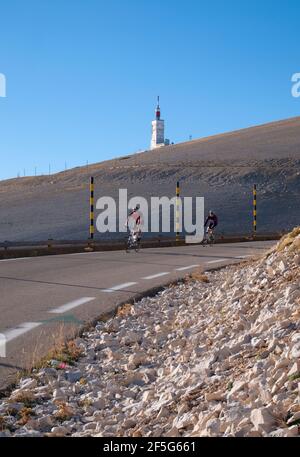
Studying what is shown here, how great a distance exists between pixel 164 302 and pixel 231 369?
18.1 feet

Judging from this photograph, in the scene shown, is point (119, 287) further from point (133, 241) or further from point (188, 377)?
point (133, 241)

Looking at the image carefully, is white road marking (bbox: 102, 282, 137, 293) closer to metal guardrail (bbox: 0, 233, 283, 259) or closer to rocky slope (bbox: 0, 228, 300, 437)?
rocky slope (bbox: 0, 228, 300, 437)

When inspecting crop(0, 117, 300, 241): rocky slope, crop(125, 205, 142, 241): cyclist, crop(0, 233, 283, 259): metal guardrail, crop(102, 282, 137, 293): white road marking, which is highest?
crop(0, 117, 300, 241): rocky slope

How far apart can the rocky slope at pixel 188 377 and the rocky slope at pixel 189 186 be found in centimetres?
4029

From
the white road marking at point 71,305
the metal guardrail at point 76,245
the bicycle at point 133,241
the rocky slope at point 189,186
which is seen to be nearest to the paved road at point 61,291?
the white road marking at point 71,305

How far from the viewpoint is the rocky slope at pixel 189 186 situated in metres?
53.7

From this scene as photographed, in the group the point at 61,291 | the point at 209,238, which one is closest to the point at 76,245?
the point at 209,238

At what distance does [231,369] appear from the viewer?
5.25m

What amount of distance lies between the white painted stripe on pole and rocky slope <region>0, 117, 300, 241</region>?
39.4 m

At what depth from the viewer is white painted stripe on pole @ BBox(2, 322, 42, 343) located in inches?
309

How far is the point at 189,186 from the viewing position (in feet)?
211

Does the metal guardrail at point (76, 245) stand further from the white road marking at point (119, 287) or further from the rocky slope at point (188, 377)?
the rocky slope at point (188, 377)

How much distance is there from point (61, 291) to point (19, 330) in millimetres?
3620

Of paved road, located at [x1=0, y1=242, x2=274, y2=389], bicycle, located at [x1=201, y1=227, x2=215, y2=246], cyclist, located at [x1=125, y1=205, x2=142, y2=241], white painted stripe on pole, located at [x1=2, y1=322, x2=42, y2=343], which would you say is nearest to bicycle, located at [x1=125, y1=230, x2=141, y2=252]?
cyclist, located at [x1=125, y1=205, x2=142, y2=241]
